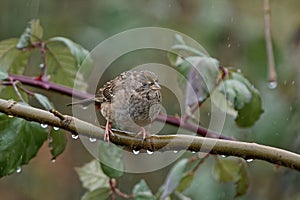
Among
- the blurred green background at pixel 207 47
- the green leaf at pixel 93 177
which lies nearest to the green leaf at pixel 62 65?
the green leaf at pixel 93 177

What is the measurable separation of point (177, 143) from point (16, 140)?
0.56 m

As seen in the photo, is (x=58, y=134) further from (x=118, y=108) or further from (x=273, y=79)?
(x=273, y=79)

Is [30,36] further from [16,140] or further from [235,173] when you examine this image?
[235,173]

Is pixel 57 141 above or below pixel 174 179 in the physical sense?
above

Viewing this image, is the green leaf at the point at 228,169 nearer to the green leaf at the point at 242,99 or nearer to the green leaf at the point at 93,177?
the green leaf at the point at 242,99

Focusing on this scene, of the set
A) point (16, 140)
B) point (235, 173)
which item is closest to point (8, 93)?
point (16, 140)

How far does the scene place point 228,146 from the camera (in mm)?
1888

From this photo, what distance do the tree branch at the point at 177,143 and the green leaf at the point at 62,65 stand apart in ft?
2.48

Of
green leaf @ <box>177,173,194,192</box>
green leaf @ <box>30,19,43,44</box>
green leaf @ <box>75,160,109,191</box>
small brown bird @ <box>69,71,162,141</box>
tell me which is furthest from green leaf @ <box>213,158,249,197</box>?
green leaf @ <box>30,19,43,44</box>

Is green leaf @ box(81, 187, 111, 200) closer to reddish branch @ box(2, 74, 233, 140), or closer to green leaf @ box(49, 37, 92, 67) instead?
reddish branch @ box(2, 74, 233, 140)

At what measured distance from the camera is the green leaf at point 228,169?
105 inches

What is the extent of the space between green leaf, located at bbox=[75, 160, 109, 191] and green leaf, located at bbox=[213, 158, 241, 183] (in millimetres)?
443

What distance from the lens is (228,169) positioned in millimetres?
2670

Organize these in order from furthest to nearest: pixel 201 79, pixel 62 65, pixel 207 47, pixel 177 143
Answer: pixel 207 47
pixel 62 65
pixel 201 79
pixel 177 143
